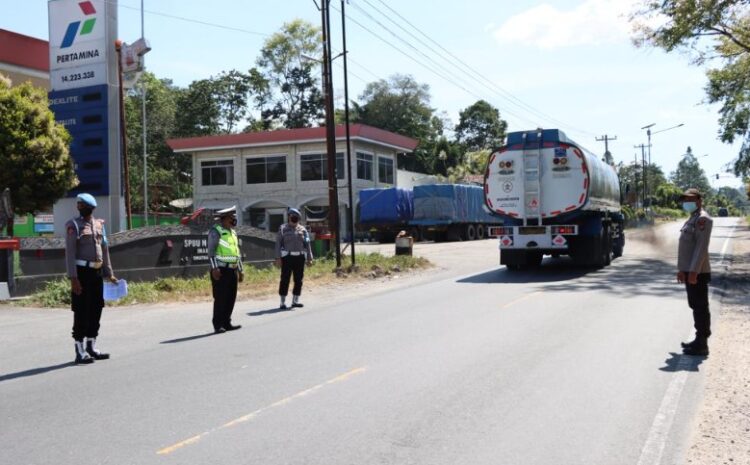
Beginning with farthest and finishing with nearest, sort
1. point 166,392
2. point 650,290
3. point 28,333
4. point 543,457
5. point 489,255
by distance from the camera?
point 489,255, point 650,290, point 28,333, point 166,392, point 543,457

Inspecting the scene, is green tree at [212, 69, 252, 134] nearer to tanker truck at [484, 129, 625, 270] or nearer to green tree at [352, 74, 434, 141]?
green tree at [352, 74, 434, 141]

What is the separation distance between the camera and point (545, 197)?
57.6ft

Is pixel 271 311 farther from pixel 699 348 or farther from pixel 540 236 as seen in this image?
pixel 540 236

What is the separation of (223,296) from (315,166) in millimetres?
35873

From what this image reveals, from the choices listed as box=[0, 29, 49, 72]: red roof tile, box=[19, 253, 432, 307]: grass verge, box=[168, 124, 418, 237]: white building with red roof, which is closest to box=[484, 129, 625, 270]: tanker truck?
box=[19, 253, 432, 307]: grass verge

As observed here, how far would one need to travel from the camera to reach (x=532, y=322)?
990 centimetres

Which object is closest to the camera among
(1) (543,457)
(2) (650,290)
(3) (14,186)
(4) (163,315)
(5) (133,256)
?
(1) (543,457)

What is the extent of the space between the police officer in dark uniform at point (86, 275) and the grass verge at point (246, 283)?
5487 millimetres

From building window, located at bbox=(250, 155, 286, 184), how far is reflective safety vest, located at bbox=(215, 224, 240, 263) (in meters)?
36.7

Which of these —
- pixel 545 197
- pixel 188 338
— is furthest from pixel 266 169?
pixel 188 338

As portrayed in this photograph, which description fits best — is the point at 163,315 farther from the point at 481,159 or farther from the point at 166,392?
the point at 481,159

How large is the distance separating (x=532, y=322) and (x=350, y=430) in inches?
216

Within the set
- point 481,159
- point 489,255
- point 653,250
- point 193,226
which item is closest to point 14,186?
point 193,226

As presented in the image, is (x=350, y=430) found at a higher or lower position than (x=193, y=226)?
lower
